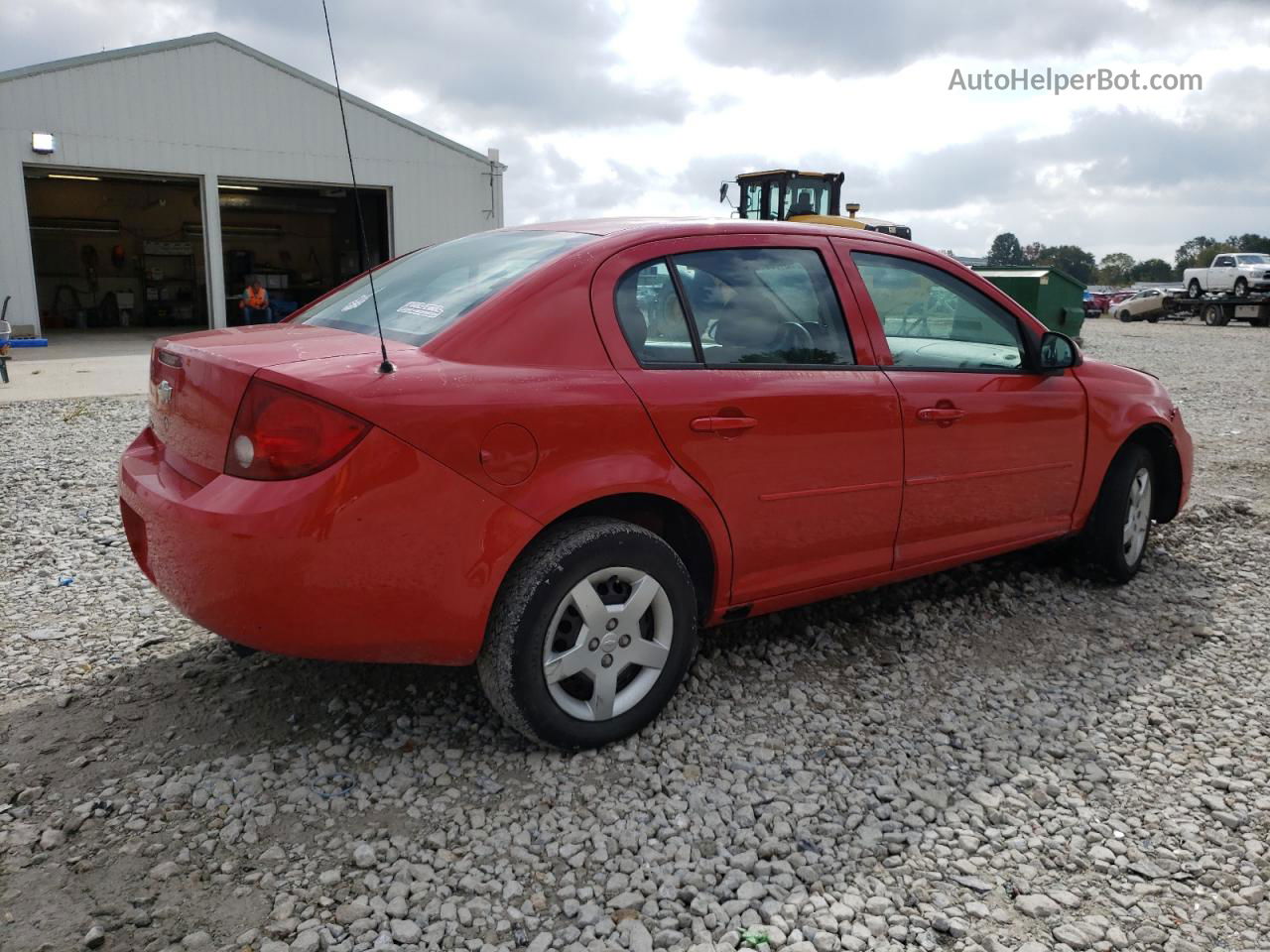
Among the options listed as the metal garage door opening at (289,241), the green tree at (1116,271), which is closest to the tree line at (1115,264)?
the green tree at (1116,271)

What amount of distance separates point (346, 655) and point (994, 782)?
1913mm

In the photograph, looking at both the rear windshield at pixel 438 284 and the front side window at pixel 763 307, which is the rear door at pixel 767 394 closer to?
the front side window at pixel 763 307

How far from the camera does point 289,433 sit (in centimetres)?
256

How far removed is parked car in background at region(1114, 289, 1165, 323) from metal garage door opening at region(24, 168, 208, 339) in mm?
30921

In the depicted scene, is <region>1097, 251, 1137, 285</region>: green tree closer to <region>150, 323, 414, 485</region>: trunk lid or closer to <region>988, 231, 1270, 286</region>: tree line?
<region>988, 231, 1270, 286</region>: tree line

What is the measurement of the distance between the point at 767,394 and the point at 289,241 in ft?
104

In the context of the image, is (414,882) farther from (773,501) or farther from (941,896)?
(773,501)

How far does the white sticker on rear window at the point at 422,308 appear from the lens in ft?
9.98

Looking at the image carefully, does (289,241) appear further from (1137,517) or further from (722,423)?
(722,423)

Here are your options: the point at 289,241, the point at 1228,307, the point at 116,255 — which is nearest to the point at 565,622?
→ the point at 116,255

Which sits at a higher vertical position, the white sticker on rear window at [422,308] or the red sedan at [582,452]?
the white sticker on rear window at [422,308]

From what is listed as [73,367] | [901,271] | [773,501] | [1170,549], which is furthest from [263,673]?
[73,367]

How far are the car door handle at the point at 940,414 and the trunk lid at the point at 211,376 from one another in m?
1.90

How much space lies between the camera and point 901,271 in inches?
154
